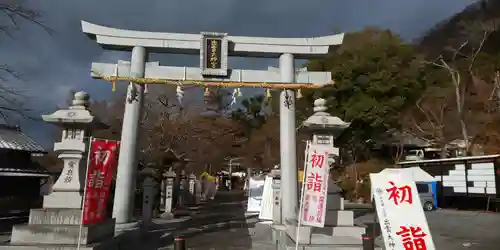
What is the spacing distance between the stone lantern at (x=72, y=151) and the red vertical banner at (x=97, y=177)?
1372 mm

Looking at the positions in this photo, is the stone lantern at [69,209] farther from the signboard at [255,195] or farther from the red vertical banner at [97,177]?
the signboard at [255,195]

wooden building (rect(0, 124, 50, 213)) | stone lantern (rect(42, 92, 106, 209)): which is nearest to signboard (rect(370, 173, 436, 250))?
stone lantern (rect(42, 92, 106, 209))

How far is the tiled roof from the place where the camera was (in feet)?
74.0

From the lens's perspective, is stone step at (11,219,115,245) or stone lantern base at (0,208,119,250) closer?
stone lantern base at (0,208,119,250)

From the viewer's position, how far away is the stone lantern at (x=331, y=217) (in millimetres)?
10016

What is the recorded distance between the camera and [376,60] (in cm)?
3522

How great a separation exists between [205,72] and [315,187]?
246 inches

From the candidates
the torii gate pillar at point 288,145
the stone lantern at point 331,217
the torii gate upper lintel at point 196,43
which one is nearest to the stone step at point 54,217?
the stone lantern at point 331,217

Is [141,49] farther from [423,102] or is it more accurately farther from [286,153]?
[423,102]

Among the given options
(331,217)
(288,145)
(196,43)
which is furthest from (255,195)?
(331,217)

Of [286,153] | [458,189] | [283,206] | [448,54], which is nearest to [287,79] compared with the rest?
[286,153]

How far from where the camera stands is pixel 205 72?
1348 centimetres

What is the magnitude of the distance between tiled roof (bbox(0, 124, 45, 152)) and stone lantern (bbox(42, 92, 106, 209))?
13730 mm

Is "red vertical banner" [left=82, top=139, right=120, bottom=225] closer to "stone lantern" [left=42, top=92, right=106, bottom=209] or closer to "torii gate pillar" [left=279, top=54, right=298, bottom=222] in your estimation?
"stone lantern" [left=42, top=92, right=106, bottom=209]
